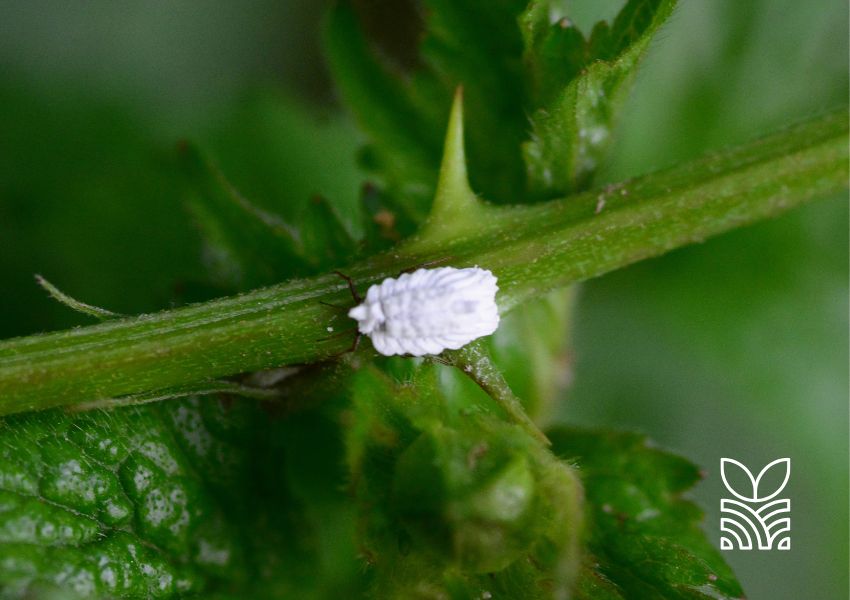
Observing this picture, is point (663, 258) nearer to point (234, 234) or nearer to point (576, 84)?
point (576, 84)

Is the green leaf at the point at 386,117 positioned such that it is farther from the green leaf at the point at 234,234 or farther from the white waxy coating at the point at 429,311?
the white waxy coating at the point at 429,311

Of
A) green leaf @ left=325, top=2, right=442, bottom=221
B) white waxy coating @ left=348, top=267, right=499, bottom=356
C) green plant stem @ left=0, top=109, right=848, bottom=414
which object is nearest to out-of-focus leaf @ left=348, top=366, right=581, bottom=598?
white waxy coating @ left=348, top=267, right=499, bottom=356

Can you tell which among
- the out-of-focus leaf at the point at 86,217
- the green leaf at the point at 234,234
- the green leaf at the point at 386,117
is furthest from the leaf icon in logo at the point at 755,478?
the out-of-focus leaf at the point at 86,217

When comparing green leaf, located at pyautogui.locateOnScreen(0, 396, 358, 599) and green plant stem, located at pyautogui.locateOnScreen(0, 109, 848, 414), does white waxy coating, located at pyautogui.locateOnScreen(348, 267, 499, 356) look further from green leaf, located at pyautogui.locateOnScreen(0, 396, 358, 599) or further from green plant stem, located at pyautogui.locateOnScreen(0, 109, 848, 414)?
green leaf, located at pyautogui.locateOnScreen(0, 396, 358, 599)

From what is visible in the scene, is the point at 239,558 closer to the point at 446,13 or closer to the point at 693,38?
the point at 446,13

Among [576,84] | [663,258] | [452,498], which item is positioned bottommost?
[452,498]

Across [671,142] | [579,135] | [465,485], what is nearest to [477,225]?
[579,135]

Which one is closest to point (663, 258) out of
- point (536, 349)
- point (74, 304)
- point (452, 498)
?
point (536, 349)
